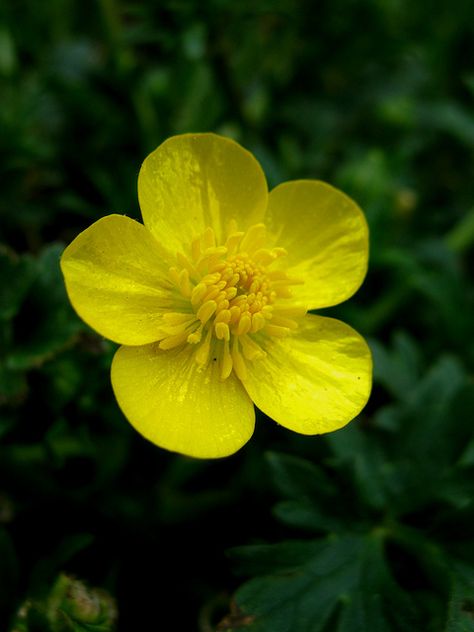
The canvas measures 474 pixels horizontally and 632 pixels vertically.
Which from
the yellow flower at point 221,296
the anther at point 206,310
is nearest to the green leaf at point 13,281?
the yellow flower at point 221,296

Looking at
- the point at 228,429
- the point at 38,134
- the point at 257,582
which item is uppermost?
the point at 228,429

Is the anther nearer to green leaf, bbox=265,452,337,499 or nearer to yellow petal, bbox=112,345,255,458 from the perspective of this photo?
yellow petal, bbox=112,345,255,458

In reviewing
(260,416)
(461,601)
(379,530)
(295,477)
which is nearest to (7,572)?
(295,477)

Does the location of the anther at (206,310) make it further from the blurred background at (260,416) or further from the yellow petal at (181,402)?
the blurred background at (260,416)

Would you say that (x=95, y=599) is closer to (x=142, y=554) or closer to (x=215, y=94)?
(x=142, y=554)

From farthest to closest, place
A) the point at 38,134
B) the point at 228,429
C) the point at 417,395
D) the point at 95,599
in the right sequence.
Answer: the point at 38,134, the point at 417,395, the point at 95,599, the point at 228,429

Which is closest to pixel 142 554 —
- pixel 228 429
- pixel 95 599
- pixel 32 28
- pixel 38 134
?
pixel 95 599

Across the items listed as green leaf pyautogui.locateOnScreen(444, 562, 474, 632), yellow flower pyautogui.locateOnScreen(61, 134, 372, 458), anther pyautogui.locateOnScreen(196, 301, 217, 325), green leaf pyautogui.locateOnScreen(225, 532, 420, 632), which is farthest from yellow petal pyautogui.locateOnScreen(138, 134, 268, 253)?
green leaf pyautogui.locateOnScreen(444, 562, 474, 632)
